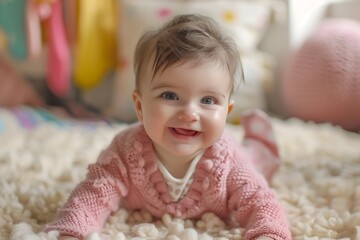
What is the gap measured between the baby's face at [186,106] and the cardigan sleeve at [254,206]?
100mm

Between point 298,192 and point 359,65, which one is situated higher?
point 359,65

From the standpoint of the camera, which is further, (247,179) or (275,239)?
(247,179)

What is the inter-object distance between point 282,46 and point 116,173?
101 cm

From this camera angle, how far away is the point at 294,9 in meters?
1.56

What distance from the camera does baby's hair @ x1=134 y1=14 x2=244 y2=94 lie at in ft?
2.66

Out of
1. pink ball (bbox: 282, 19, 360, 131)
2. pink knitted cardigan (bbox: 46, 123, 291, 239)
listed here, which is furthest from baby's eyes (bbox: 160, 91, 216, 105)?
pink ball (bbox: 282, 19, 360, 131)

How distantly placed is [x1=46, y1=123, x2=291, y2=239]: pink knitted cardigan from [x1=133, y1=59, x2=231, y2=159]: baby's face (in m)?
0.06

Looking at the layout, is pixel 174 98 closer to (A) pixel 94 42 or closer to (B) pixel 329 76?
(B) pixel 329 76

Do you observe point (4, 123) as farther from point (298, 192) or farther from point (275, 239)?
point (275, 239)

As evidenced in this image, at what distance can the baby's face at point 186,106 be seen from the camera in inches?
31.9

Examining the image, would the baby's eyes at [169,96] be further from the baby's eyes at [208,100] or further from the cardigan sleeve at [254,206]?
the cardigan sleeve at [254,206]

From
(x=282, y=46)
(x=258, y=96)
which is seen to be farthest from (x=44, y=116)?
(x=282, y=46)

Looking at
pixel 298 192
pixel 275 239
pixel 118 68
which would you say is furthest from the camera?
pixel 118 68

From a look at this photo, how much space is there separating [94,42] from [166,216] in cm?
97
